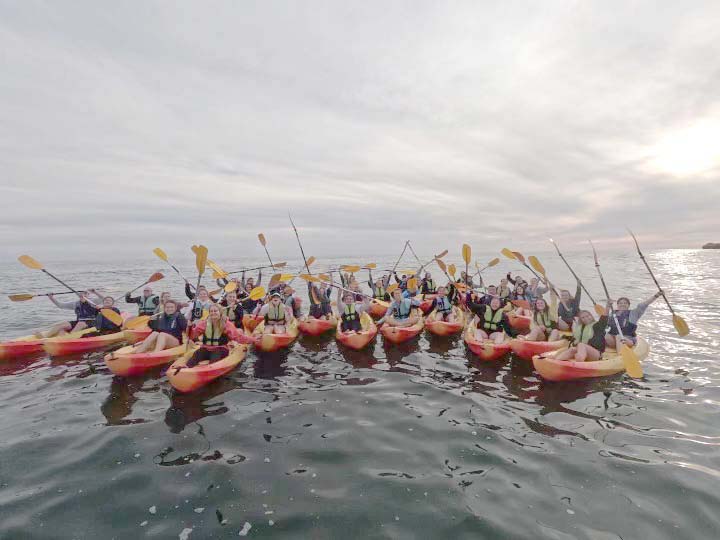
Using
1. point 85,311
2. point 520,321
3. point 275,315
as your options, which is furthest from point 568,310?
point 85,311

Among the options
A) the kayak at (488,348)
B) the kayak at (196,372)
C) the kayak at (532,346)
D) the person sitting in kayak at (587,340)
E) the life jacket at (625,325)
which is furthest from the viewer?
the life jacket at (625,325)

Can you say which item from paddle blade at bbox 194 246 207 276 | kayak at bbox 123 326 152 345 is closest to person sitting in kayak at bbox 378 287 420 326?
paddle blade at bbox 194 246 207 276

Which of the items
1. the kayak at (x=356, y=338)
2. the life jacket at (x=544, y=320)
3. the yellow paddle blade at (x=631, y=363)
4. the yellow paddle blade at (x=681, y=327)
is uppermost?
the yellow paddle blade at (x=681, y=327)

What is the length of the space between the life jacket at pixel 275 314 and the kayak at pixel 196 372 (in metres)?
2.30

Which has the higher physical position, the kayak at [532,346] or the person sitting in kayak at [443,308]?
the person sitting in kayak at [443,308]

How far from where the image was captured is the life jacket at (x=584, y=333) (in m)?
8.81

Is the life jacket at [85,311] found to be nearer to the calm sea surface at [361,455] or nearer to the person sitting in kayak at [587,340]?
the calm sea surface at [361,455]

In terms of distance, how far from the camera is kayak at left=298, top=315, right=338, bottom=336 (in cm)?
1187

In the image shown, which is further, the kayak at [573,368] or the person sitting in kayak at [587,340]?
the person sitting in kayak at [587,340]

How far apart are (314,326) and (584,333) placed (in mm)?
7556

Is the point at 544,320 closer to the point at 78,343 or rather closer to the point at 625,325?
the point at 625,325

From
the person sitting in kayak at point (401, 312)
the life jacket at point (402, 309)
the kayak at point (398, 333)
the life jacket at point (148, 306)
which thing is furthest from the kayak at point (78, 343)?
the life jacket at point (402, 309)

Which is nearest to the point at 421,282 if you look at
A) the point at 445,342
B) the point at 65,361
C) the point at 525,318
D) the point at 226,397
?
the point at 525,318

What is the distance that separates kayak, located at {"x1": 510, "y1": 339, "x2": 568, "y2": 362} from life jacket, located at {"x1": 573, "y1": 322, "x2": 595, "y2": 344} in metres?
0.55
